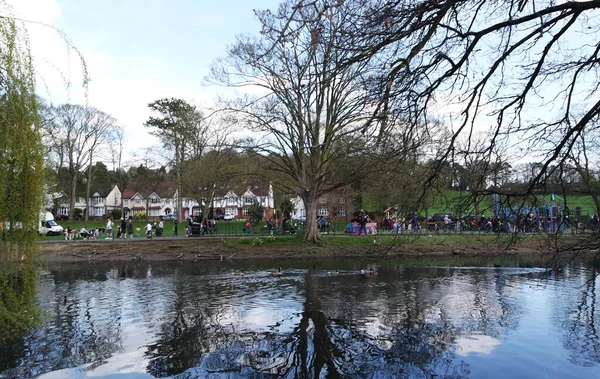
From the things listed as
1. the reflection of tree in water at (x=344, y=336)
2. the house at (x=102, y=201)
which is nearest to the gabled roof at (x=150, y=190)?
the house at (x=102, y=201)

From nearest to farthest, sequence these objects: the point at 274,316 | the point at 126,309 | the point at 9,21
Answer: the point at 9,21, the point at 274,316, the point at 126,309

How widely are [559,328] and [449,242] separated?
908 inches

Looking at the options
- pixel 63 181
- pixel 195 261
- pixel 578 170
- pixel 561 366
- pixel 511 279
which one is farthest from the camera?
pixel 63 181

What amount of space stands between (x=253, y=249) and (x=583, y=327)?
24.0 m

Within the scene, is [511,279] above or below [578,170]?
below

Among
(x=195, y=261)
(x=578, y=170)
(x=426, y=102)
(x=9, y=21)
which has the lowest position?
(x=195, y=261)

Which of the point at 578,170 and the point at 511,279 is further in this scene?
the point at 511,279

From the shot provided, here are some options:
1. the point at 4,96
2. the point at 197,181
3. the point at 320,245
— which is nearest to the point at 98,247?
the point at 197,181

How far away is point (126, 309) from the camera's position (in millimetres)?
15836

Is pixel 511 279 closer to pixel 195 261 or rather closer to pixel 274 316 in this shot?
pixel 274 316

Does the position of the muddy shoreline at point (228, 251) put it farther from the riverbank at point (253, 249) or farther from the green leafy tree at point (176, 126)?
the green leafy tree at point (176, 126)

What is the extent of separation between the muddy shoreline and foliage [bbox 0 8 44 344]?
2490cm

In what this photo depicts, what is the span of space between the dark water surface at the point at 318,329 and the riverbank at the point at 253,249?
11.1 meters

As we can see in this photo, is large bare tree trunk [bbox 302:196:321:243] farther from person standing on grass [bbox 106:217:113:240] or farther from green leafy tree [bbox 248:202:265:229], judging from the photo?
green leafy tree [bbox 248:202:265:229]
